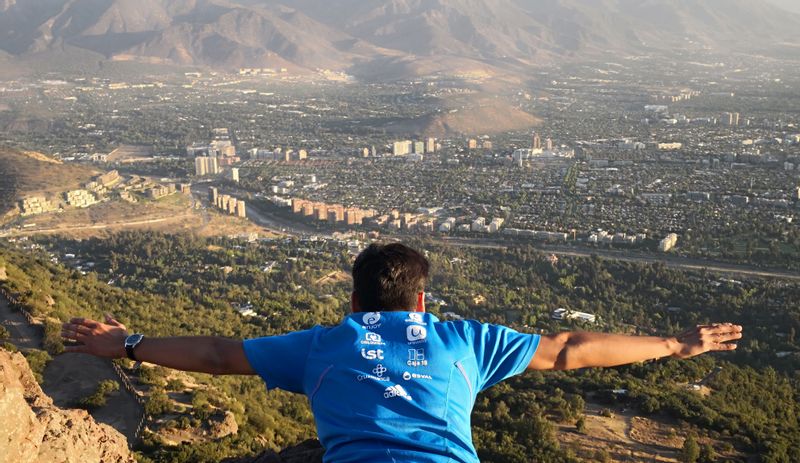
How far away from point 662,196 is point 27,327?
21.5 m

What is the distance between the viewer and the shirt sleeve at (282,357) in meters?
2.14

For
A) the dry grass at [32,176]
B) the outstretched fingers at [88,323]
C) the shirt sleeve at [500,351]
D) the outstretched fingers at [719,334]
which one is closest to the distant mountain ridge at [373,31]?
the dry grass at [32,176]

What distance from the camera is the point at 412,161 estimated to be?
35875 millimetres

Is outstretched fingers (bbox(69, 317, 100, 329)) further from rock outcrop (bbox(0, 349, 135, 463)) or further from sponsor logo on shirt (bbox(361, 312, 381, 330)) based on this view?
sponsor logo on shirt (bbox(361, 312, 381, 330))

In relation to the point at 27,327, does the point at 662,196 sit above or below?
below

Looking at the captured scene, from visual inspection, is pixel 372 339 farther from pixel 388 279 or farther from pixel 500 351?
pixel 500 351

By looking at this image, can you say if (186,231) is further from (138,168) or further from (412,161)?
(412,161)

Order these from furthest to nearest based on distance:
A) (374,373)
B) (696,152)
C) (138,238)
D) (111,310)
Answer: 1. (696,152)
2. (138,238)
3. (111,310)
4. (374,373)

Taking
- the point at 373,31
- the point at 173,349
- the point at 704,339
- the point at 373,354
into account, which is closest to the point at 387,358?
the point at 373,354

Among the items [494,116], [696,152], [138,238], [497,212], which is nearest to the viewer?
[138,238]

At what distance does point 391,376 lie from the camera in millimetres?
2053

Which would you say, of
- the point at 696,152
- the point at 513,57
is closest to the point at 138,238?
the point at 696,152

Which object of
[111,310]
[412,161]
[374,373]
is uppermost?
[374,373]

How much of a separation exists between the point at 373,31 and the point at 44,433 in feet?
366
